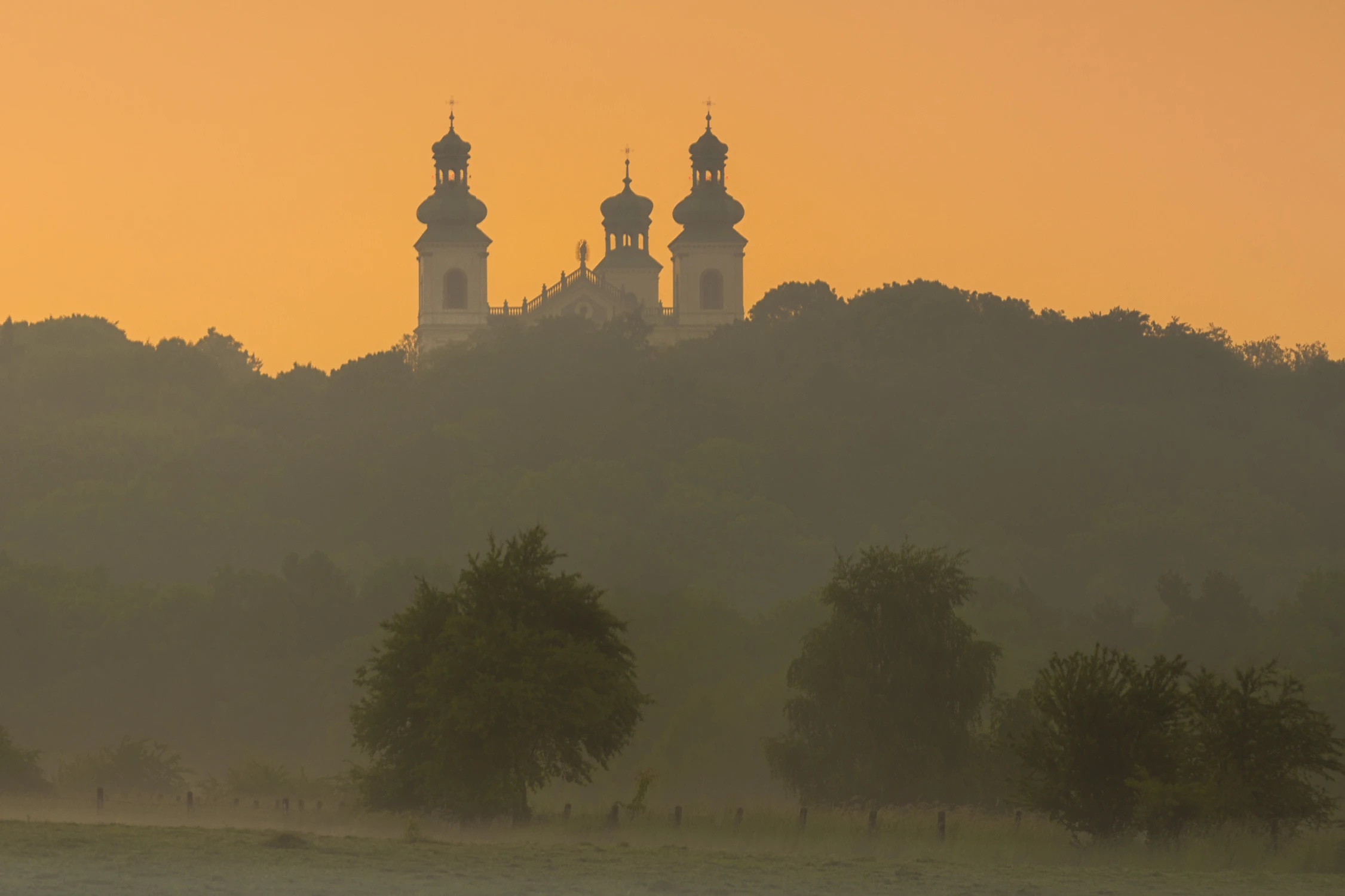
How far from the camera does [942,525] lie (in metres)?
139

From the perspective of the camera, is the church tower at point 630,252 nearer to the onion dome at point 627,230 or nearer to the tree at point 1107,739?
the onion dome at point 627,230

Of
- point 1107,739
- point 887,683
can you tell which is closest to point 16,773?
point 887,683

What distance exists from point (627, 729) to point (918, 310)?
448 ft

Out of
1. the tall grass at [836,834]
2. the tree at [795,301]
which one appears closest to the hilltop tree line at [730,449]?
the tree at [795,301]

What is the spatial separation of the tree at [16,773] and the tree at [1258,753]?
2564 cm

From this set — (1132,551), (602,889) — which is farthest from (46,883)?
(1132,551)

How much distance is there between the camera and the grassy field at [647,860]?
26.5m

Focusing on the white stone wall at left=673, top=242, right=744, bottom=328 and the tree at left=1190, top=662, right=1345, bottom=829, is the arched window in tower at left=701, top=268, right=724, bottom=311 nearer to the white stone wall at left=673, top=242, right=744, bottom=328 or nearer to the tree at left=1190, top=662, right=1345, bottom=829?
the white stone wall at left=673, top=242, right=744, bottom=328

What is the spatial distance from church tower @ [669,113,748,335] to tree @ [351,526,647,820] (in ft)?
427

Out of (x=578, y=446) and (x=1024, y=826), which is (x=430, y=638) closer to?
(x=1024, y=826)

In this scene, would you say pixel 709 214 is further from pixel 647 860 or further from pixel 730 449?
pixel 647 860

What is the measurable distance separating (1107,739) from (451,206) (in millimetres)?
137714

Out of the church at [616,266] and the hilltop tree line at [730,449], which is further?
the church at [616,266]

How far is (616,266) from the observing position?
174500mm
